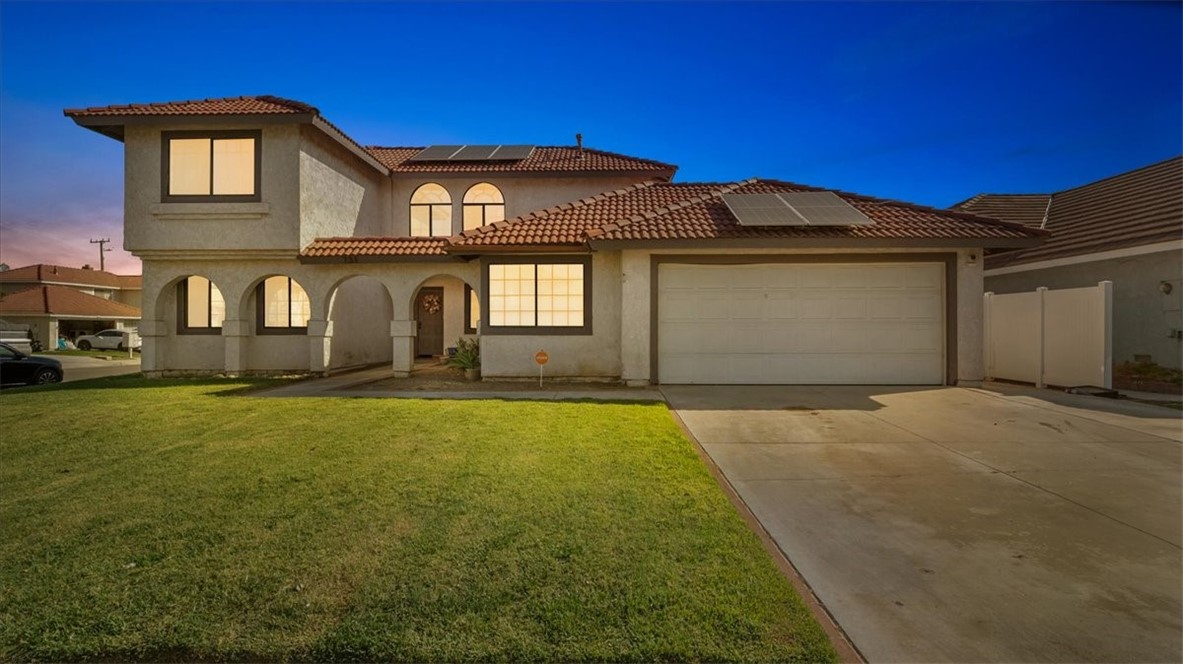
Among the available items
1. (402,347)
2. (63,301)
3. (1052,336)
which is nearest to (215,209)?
(402,347)

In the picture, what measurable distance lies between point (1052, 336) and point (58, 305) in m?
51.0

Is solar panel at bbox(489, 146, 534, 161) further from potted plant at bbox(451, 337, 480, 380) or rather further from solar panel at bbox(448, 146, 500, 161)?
potted plant at bbox(451, 337, 480, 380)

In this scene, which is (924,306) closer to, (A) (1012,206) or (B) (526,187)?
(A) (1012,206)

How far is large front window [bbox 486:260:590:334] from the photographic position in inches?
441

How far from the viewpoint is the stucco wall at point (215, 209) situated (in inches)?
484

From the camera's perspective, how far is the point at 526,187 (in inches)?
641

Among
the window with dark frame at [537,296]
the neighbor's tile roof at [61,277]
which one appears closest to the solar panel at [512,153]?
the window with dark frame at [537,296]

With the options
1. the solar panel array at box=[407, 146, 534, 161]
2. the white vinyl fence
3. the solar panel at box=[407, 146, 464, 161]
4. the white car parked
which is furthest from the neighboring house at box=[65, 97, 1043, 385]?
the white car parked

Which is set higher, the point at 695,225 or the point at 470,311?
the point at 695,225

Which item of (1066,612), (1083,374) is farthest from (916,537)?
(1083,374)

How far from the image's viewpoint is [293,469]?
500 cm

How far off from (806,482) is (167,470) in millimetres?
6358

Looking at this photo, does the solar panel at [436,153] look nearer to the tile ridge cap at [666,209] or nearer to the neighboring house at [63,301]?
the tile ridge cap at [666,209]

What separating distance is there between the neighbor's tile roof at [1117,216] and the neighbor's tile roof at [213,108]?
60.7ft
